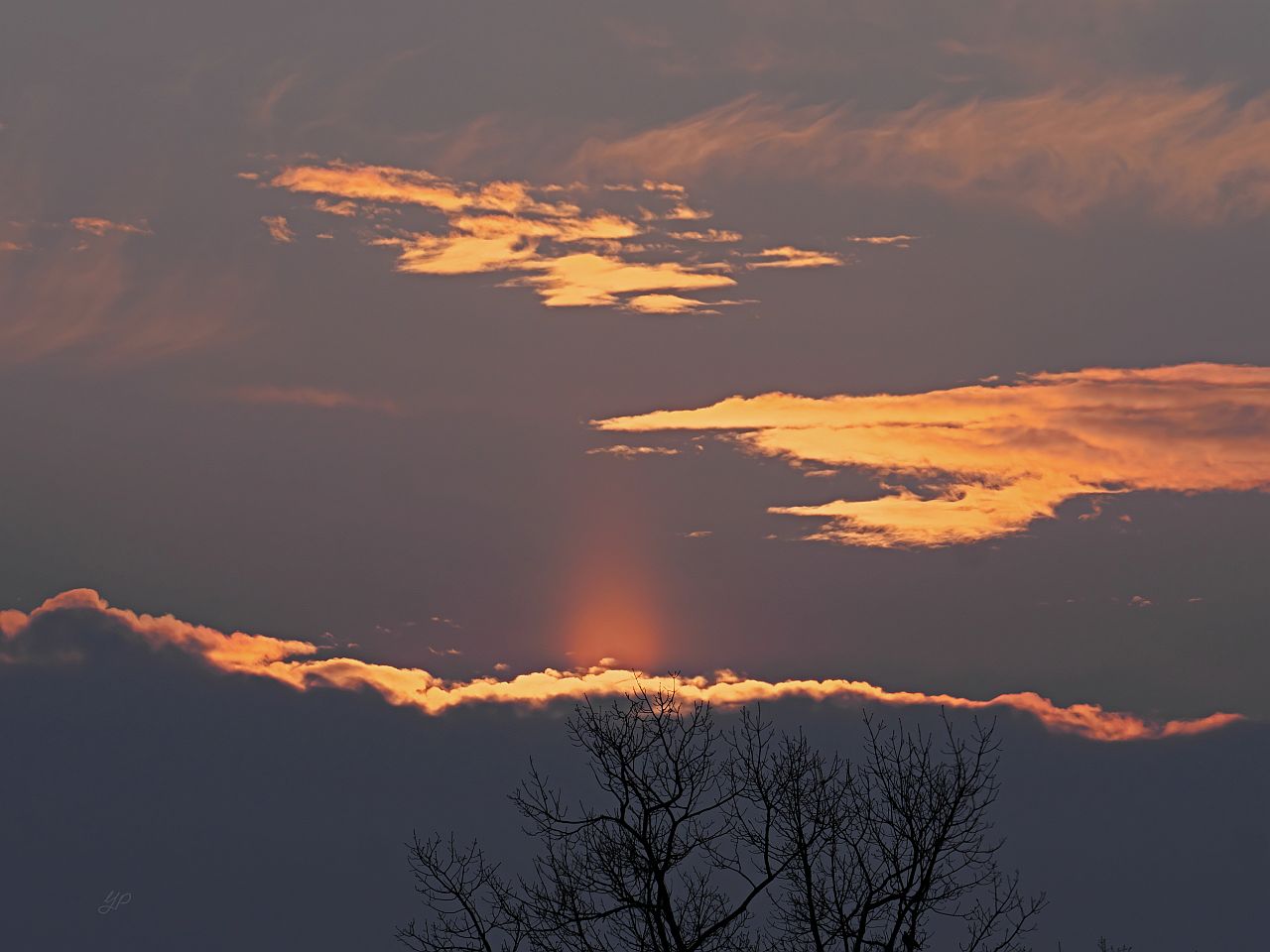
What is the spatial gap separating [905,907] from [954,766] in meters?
2.58

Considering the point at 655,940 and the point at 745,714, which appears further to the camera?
the point at 745,714

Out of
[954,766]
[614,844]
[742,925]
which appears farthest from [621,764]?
[954,766]

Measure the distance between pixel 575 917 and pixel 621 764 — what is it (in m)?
2.77

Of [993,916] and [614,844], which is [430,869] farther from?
[993,916]

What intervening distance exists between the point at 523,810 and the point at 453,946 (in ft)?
9.33

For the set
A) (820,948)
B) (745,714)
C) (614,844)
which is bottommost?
(820,948)

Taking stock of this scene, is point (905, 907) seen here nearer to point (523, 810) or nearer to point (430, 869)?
point (523, 810)

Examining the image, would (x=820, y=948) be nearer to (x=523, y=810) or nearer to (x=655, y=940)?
(x=655, y=940)

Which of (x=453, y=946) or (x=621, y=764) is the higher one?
(x=621, y=764)

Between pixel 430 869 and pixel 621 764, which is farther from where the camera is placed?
pixel 430 869

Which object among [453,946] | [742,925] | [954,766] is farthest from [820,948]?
[453,946]

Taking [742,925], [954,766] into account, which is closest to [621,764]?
[742,925]

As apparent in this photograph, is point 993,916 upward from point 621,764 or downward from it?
downward

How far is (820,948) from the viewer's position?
31109 millimetres
